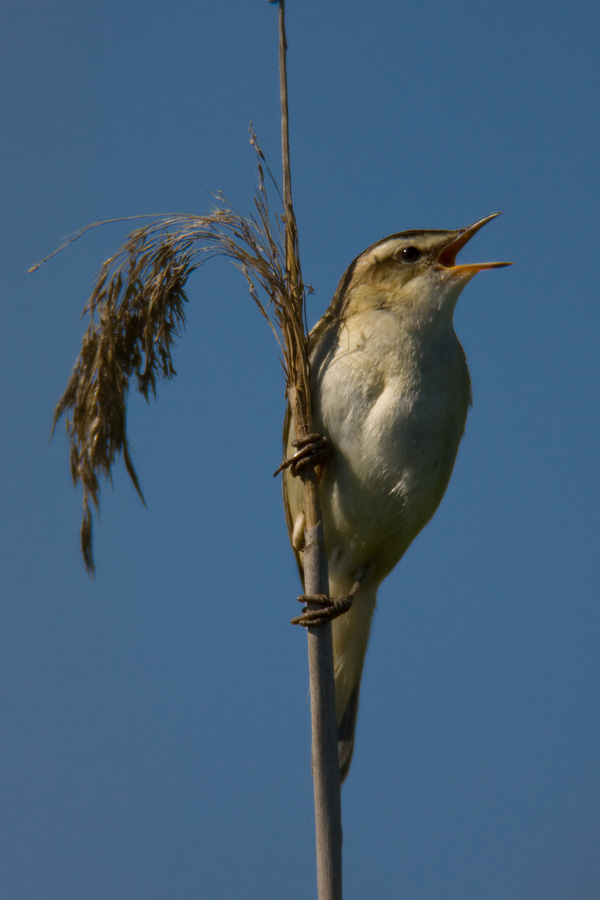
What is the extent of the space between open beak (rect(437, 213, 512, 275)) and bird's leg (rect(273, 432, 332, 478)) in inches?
28.5

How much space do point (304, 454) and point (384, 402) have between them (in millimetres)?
323

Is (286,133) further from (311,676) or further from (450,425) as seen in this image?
(311,676)

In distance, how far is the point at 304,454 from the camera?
7.89 ft

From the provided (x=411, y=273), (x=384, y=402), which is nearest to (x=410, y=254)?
(x=411, y=273)

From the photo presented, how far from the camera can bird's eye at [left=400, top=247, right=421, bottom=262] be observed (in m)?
2.77

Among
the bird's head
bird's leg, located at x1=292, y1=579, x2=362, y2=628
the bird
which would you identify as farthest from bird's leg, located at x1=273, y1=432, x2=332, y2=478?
the bird's head

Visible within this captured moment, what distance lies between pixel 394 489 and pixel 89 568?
1.04m

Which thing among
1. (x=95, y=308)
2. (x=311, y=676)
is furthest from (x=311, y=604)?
(x=95, y=308)

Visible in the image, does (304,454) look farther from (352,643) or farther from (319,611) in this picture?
(352,643)

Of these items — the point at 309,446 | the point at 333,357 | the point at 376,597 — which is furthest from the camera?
the point at 376,597

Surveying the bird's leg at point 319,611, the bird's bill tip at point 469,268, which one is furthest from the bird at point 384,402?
the bird's leg at point 319,611

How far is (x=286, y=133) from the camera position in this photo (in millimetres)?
2102

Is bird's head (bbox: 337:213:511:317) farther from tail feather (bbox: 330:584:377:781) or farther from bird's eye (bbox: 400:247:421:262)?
tail feather (bbox: 330:584:377:781)

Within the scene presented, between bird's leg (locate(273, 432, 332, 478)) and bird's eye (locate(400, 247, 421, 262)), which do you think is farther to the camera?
bird's eye (locate(400, 247, 421, 262))
